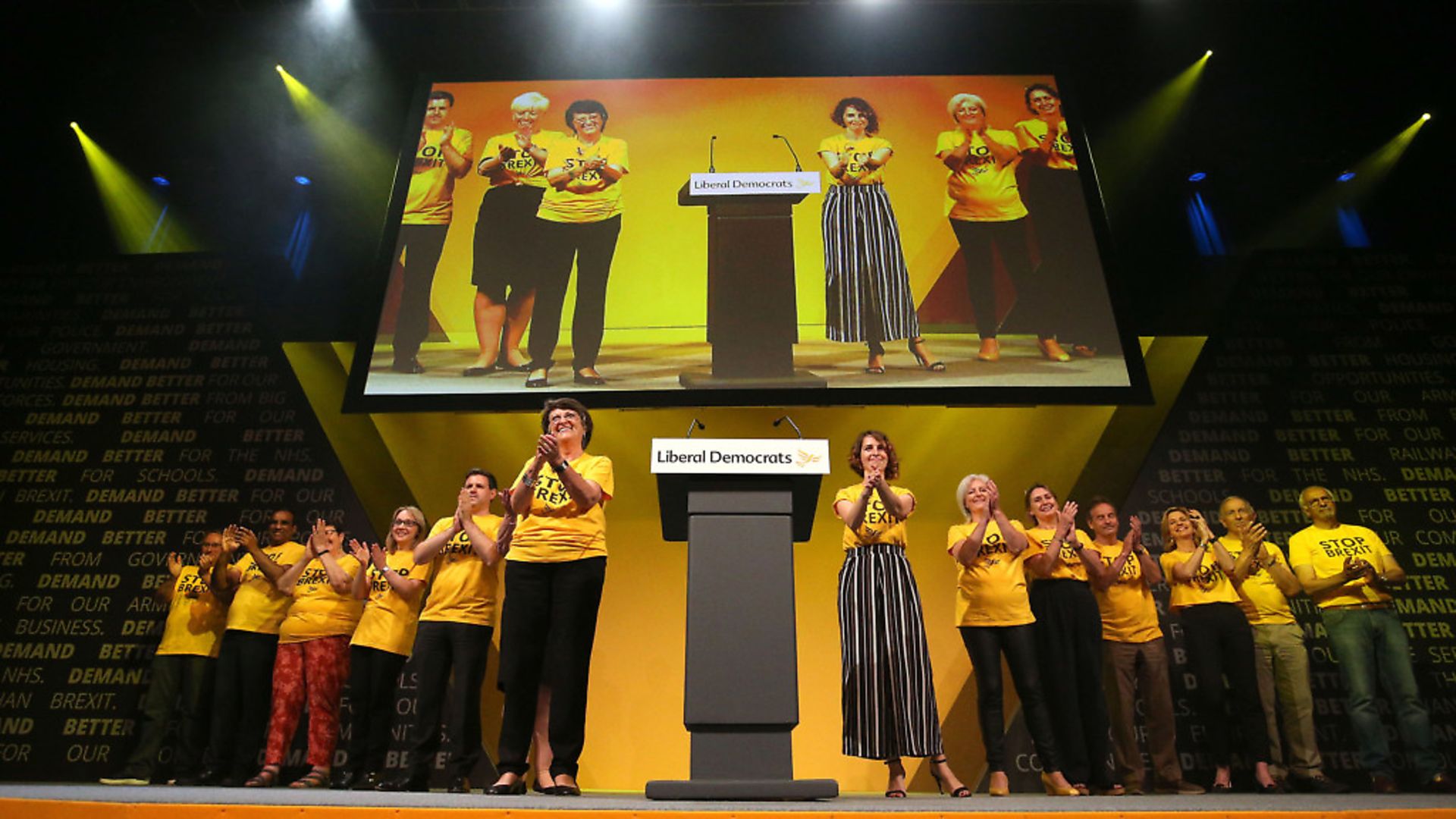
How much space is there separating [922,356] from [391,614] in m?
2.80

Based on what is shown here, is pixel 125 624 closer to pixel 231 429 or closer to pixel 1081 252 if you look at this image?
pixel 231 429

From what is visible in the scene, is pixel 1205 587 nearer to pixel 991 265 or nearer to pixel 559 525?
pixel 991 265

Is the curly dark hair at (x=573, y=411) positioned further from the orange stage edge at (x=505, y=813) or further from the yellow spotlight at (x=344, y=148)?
the yellow spotlight at (x=344, y=148)

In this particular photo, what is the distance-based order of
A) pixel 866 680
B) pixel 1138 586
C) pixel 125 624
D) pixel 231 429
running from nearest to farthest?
pixel 866 680 < pixel 1138 586 < pixel 125 624 < pixel 231 429

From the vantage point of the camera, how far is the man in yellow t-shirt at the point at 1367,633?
3.86 meters

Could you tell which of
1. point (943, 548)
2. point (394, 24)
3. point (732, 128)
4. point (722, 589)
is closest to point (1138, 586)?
point (943, 548)

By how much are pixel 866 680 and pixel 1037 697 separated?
28.9 inches

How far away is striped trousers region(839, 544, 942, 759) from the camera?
3.08 meters

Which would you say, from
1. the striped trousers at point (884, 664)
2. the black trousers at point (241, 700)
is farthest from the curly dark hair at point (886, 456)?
the black trousers at point (241, 700)

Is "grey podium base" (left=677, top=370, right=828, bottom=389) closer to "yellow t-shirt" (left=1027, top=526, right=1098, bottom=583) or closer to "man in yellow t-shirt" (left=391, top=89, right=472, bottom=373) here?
"yellow t-shirt" (left=1027, top=526, right=1098, bottom=583)

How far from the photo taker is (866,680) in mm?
3129

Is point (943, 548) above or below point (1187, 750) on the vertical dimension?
above

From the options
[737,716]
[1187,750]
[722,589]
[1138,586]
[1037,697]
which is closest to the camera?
[737,716]

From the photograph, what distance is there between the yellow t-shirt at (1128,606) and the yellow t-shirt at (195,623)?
4.13m
